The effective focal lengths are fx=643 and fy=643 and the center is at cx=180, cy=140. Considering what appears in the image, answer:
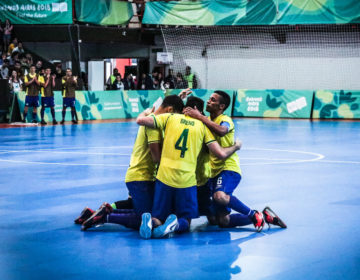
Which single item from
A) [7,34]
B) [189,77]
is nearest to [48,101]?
[7,34]

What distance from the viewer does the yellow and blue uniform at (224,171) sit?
7469mm

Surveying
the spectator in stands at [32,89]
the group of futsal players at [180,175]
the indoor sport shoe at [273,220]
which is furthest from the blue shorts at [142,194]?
the spectator in stands at [32,89]

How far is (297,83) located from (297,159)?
2125 cm

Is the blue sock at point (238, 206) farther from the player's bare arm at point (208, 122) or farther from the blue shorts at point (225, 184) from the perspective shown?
the player's bare arm at point (208, 122)

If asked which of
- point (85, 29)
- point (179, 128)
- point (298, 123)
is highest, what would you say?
point (85, 29)

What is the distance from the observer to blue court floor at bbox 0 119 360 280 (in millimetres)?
5812

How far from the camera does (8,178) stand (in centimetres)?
1139

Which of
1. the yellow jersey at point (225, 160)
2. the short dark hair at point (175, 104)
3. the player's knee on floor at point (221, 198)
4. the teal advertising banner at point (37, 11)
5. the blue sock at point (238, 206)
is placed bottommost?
the blue sock at point (238, 206)

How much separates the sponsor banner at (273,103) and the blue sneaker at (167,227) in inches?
928

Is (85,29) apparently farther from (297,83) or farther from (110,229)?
(110,229)

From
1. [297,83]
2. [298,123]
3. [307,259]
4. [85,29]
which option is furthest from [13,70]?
[307,259]

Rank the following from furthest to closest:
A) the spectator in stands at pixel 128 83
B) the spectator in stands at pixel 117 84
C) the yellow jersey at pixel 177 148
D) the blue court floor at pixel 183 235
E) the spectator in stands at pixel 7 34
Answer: the spectator in stands at pixel 128 83
the spectator in stands at pixel 117 84
the spectator in stands at pixel 7 34
the yellow jersey at pixel 177 148
the blue court floor at pixel 183 235

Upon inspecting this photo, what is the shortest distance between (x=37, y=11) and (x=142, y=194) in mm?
23901

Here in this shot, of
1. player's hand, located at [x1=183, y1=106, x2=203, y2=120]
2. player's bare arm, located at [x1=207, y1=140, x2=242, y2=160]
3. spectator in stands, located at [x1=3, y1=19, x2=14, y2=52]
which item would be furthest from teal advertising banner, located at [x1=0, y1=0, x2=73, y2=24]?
player's bare arm, located at [x1=207, y1=140, x2=242, y2=160]
